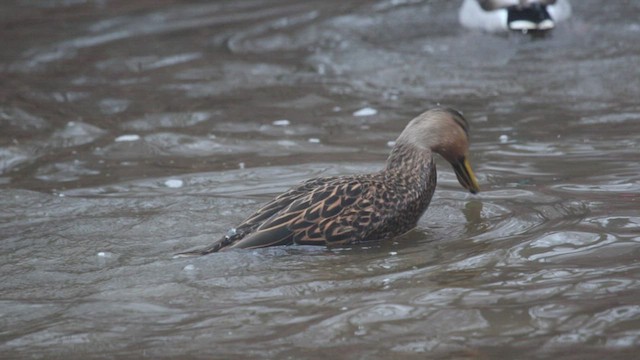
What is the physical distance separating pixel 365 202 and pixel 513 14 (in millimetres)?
8554

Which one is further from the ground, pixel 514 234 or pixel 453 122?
pixel 453 122

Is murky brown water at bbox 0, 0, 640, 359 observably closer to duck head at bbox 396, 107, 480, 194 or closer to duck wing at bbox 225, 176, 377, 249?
duck wing at bbox 225, 176, 377, 249

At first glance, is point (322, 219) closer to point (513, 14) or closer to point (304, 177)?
point (304, 177)

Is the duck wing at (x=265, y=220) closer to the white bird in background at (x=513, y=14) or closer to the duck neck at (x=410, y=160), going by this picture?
the duck neck at (x=410, y=160)

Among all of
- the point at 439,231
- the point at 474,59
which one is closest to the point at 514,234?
the point at 439,231

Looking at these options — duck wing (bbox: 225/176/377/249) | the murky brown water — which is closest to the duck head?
the murky brown water

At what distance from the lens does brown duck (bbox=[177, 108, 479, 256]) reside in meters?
7.00

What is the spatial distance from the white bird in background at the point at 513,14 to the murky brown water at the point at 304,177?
236 millimetres

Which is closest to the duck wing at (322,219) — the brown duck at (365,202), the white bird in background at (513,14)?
the brown duck at (365,202)

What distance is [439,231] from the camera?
7.56 m

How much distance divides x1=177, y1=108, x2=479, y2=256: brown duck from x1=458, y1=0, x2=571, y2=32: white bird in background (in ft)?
24.0

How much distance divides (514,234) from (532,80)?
5.18 m

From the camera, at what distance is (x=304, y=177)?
9078 mm

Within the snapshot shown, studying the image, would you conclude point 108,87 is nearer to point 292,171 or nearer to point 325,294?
point 292,171
